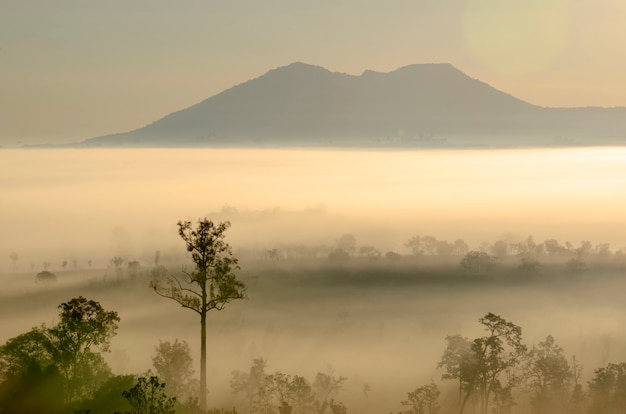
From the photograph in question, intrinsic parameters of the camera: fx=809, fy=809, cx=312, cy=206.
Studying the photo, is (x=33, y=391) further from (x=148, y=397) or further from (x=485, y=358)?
(x=485, y=358)

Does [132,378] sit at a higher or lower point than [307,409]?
higher

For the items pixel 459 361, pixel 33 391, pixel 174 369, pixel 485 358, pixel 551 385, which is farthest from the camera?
pixel 551 385

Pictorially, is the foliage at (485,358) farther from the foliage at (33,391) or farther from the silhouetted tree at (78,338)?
the foliage at (33,391)

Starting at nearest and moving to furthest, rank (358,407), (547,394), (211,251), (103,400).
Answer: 1. (103,400)
2. (211,251)
3. (547,394)
4. (358,407)

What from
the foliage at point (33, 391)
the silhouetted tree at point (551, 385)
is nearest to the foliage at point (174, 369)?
the foliage at point (33, 391)

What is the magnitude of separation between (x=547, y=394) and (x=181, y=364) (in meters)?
62.8

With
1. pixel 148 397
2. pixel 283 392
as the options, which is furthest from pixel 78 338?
pixel 283 392

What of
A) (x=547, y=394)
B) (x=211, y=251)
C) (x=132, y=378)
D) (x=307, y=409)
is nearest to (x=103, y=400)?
(x=132, y=378)

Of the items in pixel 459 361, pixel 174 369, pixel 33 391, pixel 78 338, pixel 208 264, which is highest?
pixel 208 264

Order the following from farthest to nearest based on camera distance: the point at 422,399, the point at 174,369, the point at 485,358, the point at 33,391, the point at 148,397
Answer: the point at 422,399
the point at 174,369
the point at 485,358
the point at 33,391
the point at 148,397

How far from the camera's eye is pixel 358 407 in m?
188

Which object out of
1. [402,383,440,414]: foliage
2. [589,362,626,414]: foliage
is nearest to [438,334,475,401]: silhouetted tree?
[402,383,440,414]: foliage

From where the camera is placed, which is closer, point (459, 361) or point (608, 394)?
point (459, 361)

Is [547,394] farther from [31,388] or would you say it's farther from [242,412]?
[31,388]
